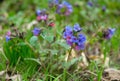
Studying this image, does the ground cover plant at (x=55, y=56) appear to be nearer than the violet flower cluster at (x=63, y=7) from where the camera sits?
Yes

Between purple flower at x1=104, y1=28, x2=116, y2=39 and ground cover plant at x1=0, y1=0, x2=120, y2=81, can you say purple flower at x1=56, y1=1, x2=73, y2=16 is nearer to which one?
ground cover plant at x1=0, y1=0, x2=120, y2=81

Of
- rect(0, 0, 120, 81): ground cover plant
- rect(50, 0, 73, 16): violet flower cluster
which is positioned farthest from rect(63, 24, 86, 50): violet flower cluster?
rect(50, 0, 73, 16): violet flower cluster

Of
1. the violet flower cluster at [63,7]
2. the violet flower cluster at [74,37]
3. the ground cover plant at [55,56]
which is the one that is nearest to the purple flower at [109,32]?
the ground cover plant at [55,56]

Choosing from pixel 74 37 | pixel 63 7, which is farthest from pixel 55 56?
pixel 63 7

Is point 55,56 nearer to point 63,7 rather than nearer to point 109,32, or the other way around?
point 109,32

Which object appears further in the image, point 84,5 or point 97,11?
point 84,5

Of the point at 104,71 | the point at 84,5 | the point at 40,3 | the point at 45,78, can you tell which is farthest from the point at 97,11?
the point at 45,78

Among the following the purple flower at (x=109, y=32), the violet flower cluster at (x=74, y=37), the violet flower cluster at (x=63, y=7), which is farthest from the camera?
the violet flower cluster at (x=63, y=7)

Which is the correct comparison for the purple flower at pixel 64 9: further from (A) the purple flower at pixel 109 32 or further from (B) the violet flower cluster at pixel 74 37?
(B) the violet flower cluster at pixel 74 37

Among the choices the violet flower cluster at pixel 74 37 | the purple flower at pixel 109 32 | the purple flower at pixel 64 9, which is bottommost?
the violet flower cluster at pixel 74 37

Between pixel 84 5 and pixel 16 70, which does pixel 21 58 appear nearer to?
pixel 16 70

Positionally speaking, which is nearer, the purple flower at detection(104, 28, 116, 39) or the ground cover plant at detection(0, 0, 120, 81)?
the ground cover plant at detection(0, 0, 120, 81)
